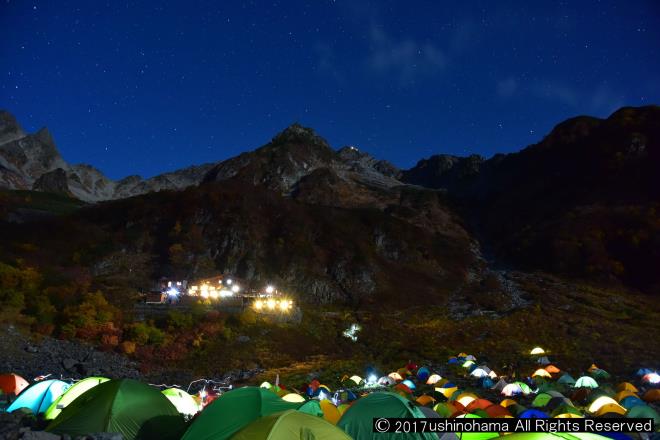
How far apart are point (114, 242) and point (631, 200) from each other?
104 m

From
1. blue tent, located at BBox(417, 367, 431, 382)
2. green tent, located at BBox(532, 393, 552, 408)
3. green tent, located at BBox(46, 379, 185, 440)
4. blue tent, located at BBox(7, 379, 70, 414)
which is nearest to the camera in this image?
green tent, located at BBox(46, 379, 185, 440)

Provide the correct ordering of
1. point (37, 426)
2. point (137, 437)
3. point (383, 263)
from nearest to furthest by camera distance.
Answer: point (137, 437) < point (37, 426) < point (383, 263)

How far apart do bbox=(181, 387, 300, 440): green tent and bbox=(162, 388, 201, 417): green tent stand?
550cm

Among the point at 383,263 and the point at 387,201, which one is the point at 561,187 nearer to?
the point at 387,201

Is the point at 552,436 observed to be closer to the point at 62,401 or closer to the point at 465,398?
the point at 465,398

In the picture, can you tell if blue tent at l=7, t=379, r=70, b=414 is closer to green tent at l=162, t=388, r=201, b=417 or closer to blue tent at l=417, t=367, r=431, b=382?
green tent at l=162, t=388, r=201, b=417

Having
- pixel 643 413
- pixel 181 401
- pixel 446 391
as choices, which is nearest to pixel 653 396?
pixel 643 413

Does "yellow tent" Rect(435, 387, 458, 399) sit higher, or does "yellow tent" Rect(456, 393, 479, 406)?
"yellow tent" Rect(456, 393, 479, 406)

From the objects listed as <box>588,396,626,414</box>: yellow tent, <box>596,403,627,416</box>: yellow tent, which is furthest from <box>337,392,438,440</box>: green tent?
<box>588,396,626,414</box>: yellow tent

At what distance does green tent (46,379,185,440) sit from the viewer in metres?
11.0

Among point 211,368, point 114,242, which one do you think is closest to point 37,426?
point 211,368

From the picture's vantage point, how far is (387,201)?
137 m

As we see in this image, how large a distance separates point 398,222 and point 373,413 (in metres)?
88.5

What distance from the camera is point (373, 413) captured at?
1171cm
